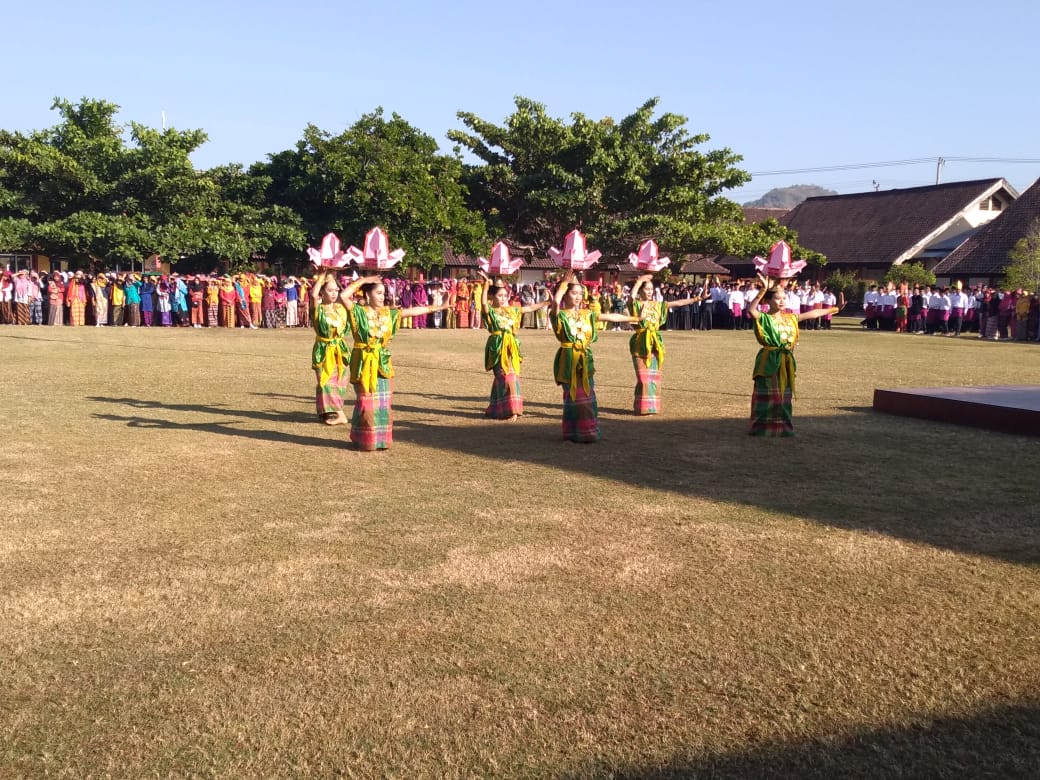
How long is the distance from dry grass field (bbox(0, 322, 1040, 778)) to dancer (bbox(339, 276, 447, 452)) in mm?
218

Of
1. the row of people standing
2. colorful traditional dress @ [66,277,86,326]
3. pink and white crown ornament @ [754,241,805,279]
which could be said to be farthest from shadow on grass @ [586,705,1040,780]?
colorful traditional dress @ [66,277,86,326]

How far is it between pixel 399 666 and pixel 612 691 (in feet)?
3.12

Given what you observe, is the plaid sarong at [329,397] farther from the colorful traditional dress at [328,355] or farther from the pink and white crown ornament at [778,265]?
the pink and white crown ornament at [778,265]

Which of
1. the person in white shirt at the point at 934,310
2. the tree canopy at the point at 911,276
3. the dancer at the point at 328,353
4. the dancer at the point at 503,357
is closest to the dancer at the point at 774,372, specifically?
the dancer at the point at 503,357

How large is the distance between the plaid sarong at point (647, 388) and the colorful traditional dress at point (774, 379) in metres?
1.81

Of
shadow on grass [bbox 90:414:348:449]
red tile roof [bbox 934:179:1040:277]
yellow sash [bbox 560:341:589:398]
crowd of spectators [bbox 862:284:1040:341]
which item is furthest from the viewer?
red tile roof [bbox 934:179:1040:277]

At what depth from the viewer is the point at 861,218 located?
50469 mm

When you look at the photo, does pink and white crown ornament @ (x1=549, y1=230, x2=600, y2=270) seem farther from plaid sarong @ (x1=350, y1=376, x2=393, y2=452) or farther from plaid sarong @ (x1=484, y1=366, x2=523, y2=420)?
plaid sarong @ (x1=350, y1=376, x2=393, y2=452)

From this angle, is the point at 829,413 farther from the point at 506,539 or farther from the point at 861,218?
the point at 861,218

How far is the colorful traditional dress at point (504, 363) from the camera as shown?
10.9 m

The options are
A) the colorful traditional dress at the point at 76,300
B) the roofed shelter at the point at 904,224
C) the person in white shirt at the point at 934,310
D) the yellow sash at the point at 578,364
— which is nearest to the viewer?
the yellow sash at the point at 578,364

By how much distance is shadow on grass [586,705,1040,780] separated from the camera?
127 inches

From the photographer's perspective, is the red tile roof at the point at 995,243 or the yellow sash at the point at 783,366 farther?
the red tile roof at the point at 995,243

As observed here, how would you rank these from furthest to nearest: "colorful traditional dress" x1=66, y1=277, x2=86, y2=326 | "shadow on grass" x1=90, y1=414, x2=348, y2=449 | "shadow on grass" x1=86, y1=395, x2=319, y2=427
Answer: "colorful traditional dress" x1=66, y1=277, x2=86, y2=326
"shadow on grass" x1=86, y1=395, x2=319, y2=427
"shadow on grass" x1=90, y1=414, x2=348, y2=449
